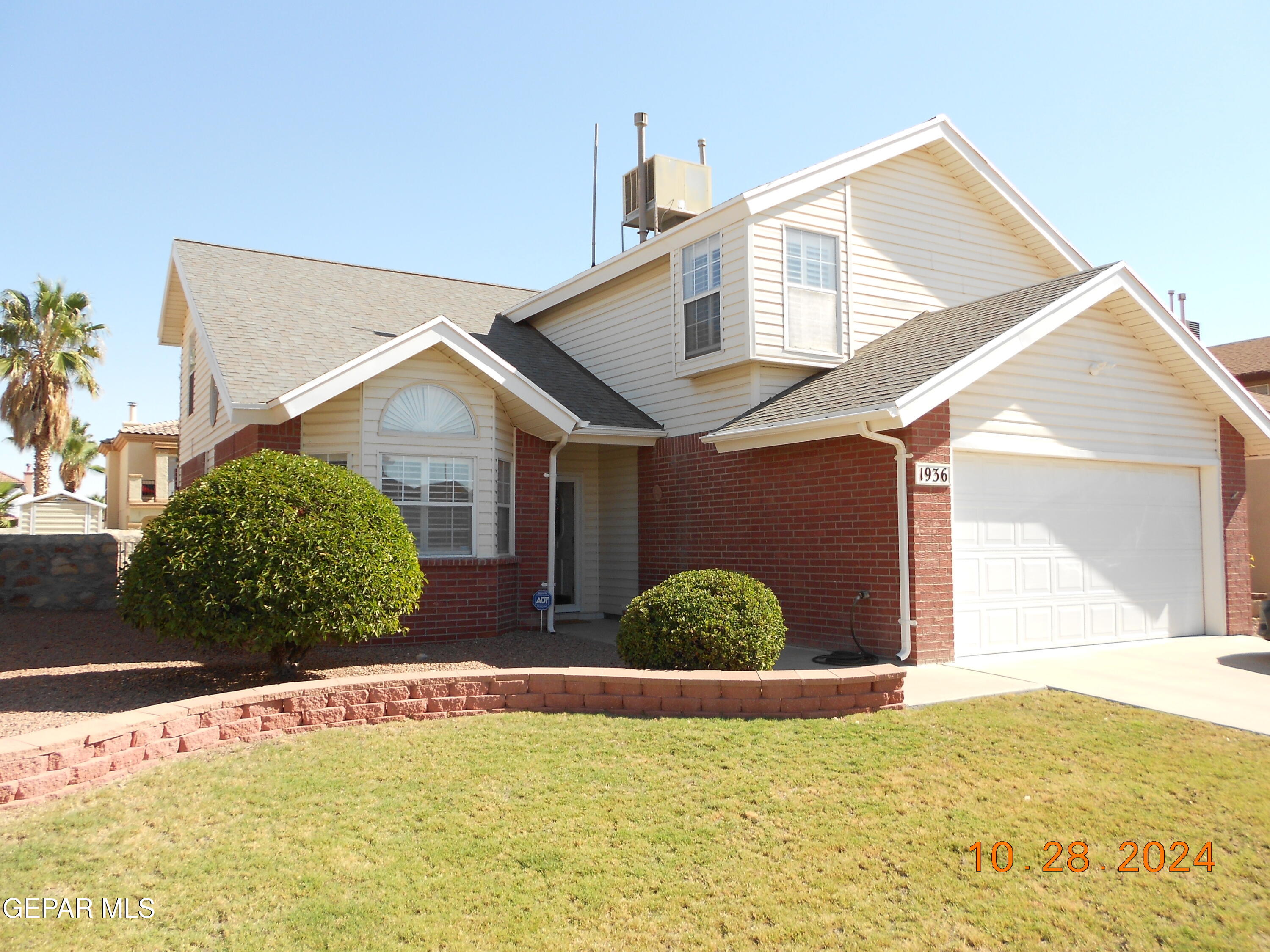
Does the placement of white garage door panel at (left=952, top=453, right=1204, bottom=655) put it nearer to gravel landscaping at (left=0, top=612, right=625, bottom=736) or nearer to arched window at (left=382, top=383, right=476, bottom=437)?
gravel landscaping at (left=0, top=612, right=625, bottom=736)

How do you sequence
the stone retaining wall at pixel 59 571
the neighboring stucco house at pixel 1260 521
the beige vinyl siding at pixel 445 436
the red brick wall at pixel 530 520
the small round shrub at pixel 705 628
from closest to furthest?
1. the small round shrub at pixel 705 628
2. the beige vinyl siding at pixel 445 436
3. the red brick wall at pixel 530 520
4. the stone retaining wall at pixel 59 571
5. the neighboring stucco house at pixel 1260 521

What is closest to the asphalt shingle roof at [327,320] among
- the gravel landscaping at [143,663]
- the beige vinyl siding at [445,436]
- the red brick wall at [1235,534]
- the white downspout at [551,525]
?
the white downspout at [551,525]

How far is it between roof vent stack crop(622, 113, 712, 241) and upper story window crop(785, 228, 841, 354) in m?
3.96

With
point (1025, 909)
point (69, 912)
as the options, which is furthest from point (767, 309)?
point (69, 912)

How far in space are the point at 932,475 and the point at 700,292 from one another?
4574mm

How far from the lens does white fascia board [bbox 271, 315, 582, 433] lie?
995 centimetres

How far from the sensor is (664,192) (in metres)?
15.9

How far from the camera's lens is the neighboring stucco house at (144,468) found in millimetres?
26547

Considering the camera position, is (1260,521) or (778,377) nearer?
(778,377)

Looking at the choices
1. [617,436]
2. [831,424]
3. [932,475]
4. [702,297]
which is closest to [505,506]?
[617,436]

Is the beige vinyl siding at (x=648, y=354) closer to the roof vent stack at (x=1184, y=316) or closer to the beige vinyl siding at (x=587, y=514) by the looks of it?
the beige vinyl siding at (x=587, y=514)

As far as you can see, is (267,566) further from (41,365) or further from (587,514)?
(41,365)

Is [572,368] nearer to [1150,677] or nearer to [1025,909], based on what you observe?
[1150,677]

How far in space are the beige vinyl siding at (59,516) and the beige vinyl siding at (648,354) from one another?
80.2 ft
